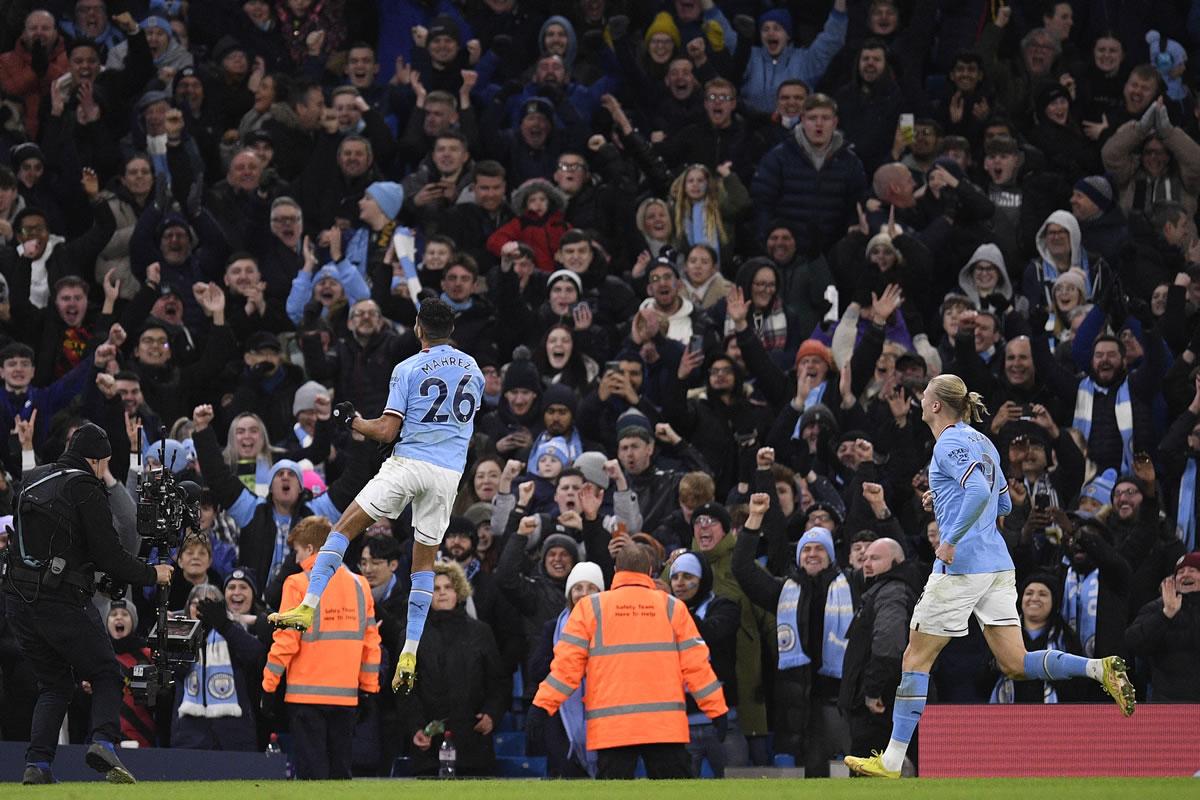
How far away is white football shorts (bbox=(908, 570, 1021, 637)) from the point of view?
11.8m

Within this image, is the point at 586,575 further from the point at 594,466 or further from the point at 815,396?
the point at 815,396

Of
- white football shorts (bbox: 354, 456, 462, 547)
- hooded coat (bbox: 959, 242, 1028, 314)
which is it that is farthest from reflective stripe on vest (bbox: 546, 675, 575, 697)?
hooded coat (bbox: 959, 242, 1028, 314)

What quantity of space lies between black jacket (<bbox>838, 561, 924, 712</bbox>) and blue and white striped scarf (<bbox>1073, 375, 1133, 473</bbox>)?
11.3 ft

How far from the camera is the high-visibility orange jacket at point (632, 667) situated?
13.3 m

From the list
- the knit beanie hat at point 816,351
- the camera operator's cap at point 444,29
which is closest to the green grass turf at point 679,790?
the knit beanie hat at point 816,351

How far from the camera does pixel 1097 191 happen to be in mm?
20141

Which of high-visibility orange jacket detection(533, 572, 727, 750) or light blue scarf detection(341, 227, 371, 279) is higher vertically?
light blue scarf detection(341, 227, 371, 279)

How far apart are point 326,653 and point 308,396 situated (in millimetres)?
4570

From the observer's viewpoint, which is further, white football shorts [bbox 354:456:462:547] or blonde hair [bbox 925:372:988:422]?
white football shorts [bbox 354:456:462:547]

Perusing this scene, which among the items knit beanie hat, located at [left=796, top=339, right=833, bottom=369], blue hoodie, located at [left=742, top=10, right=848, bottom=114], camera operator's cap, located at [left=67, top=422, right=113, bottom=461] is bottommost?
camera operator's cap, located at [left=67, top=422, right=113, bottom=461]

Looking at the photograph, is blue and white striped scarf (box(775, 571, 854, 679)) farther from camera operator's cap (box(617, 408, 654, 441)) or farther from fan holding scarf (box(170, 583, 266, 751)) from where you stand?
fan holding scarf (box(170, 583, 266, 751))

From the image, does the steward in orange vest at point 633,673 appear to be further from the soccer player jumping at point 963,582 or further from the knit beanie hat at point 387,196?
the knit beanie hat at point 387,196

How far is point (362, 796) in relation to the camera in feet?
34.3

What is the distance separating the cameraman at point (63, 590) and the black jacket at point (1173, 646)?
7.42 meters
